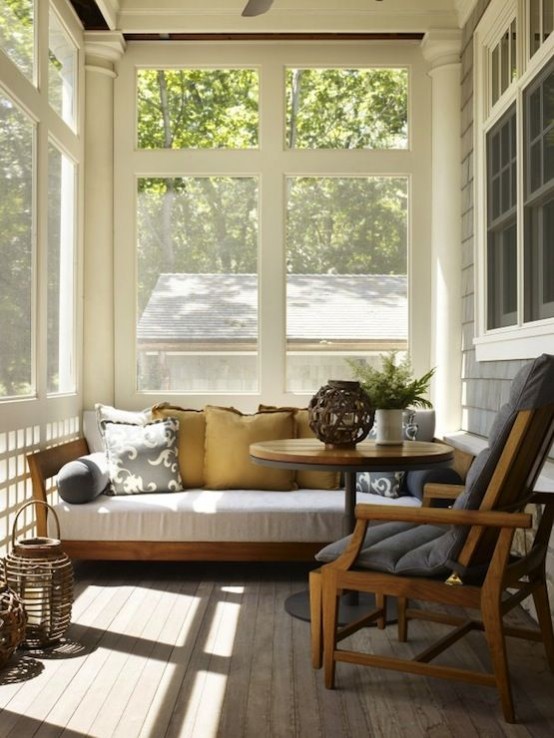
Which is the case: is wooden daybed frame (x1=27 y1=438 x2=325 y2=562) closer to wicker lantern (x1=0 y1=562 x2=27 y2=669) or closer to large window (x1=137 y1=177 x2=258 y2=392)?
wicker lantern (x1=0 y1=562 x2=27 y2=669)

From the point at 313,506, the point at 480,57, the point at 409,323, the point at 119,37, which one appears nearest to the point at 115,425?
the point at 313,506

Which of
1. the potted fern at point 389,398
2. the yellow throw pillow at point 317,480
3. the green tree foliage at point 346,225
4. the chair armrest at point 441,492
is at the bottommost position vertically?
the yellow throw pillow at point 317,480

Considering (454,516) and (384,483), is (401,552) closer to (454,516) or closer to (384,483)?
(454,516)

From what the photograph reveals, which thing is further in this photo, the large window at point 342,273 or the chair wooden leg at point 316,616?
the large window at point 342,273

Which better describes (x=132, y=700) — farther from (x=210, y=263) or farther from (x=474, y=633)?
(x=210, y=263)

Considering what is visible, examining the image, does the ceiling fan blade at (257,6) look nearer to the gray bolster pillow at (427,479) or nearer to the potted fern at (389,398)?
the potted fern at (389,398)

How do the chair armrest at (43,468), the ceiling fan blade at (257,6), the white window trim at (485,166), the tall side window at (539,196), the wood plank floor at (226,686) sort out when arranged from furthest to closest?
the chair armrest at (43,468) < the white window trim at (485,166) < the tall side window at (539,196) < the ceiling fan blade at (257,6) < the wood plank floor at (226,686)

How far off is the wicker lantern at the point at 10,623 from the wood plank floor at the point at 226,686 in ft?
0.31

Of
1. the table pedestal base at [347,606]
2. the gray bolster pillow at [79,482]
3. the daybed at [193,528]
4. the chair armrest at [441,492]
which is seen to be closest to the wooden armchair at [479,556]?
the chair armrest at [441,492]

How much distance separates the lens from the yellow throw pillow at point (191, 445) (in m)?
4.97

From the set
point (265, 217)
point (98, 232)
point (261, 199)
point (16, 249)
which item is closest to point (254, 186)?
point (261, 199)

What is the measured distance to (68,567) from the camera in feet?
11.3

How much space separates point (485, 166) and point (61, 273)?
2.58 m

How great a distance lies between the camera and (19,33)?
427cm
